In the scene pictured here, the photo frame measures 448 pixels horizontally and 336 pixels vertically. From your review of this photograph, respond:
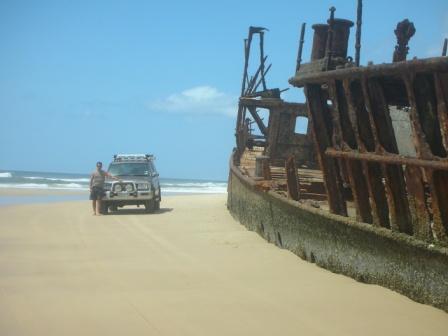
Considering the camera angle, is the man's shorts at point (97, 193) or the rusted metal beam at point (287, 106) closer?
the rusted metal beam at point (287, 106)

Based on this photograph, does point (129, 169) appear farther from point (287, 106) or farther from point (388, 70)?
point (388, 70)

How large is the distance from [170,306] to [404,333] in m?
2.02

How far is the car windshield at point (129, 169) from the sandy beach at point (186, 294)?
22.5 ft

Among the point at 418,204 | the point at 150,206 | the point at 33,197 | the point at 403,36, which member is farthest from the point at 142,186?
the point at 33,197

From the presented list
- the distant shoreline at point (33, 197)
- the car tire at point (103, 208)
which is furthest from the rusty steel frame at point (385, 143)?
the distant shoreline at point (33, 197)

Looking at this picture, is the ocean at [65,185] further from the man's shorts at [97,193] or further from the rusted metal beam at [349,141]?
the rusted metal beam at [349,141]

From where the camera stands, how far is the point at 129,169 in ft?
52.5

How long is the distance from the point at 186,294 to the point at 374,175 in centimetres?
226

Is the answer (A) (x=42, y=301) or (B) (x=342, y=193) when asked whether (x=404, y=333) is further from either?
(A) (x=42, y=301)

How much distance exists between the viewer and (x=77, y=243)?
352 inches

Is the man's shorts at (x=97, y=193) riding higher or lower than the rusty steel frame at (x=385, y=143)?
lower

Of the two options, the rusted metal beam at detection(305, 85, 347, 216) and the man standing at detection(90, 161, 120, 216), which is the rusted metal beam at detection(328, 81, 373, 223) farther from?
the man standing at detection(90, 161, 120, 216)

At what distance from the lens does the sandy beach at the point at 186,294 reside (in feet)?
14.1

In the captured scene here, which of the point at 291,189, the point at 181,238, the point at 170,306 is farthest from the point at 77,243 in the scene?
the point at 170,306
